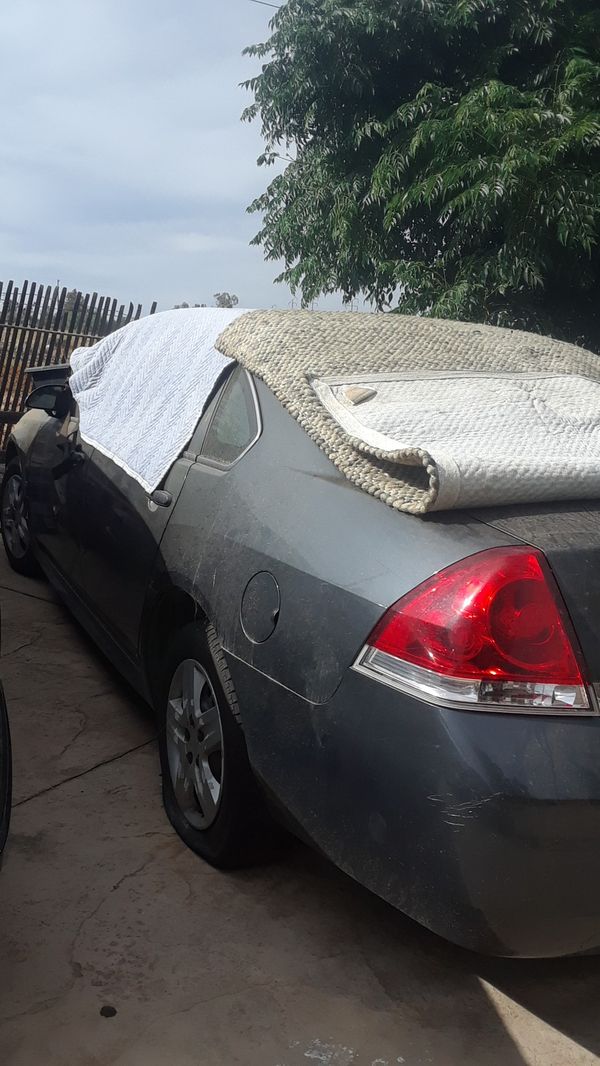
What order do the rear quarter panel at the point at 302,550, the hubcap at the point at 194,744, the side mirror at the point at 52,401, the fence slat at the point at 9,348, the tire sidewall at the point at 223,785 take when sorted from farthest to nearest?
the fence slat at the point at 9,348
the side mirror at the point at 52,401
the hubcap at the point at 194,744
the tire sidewall at the point at 223,785
the rear quarter panel at the point at 302,550

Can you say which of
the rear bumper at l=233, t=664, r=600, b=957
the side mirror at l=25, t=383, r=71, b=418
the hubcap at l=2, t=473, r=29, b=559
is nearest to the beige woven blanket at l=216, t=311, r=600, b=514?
the rear bumper at l=233, t=664, r=600, b=957

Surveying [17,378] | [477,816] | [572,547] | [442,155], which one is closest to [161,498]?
[572,547]

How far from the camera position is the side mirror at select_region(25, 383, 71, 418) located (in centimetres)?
455

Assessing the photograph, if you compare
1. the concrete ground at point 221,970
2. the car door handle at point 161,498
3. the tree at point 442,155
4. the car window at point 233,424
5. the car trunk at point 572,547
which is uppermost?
the tree at point 442,155

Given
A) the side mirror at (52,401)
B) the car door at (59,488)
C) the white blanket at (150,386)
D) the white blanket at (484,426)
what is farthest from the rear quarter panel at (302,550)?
the side mirror at (52,401)

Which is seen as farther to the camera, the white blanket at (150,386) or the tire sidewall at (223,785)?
the white blanket at (150,386)

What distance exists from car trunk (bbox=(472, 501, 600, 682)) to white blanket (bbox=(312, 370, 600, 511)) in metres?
0.04

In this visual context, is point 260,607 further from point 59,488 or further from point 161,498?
point 59,488

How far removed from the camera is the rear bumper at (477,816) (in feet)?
5.88

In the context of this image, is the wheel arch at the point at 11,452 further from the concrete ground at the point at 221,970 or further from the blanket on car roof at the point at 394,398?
the concrete ground at the point at 221,970

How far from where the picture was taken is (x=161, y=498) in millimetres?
3020

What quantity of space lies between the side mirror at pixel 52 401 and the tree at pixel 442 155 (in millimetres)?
4093

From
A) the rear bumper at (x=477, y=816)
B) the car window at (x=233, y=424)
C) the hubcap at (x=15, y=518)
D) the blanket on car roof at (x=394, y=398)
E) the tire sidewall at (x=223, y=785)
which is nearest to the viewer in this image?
the rear bumper at (x=477, y=816)

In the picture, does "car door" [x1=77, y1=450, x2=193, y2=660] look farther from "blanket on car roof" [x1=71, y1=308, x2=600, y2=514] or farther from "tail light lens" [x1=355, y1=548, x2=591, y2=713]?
"tail light lens" [x1=355, y1=548, x2=591, y2=713]
